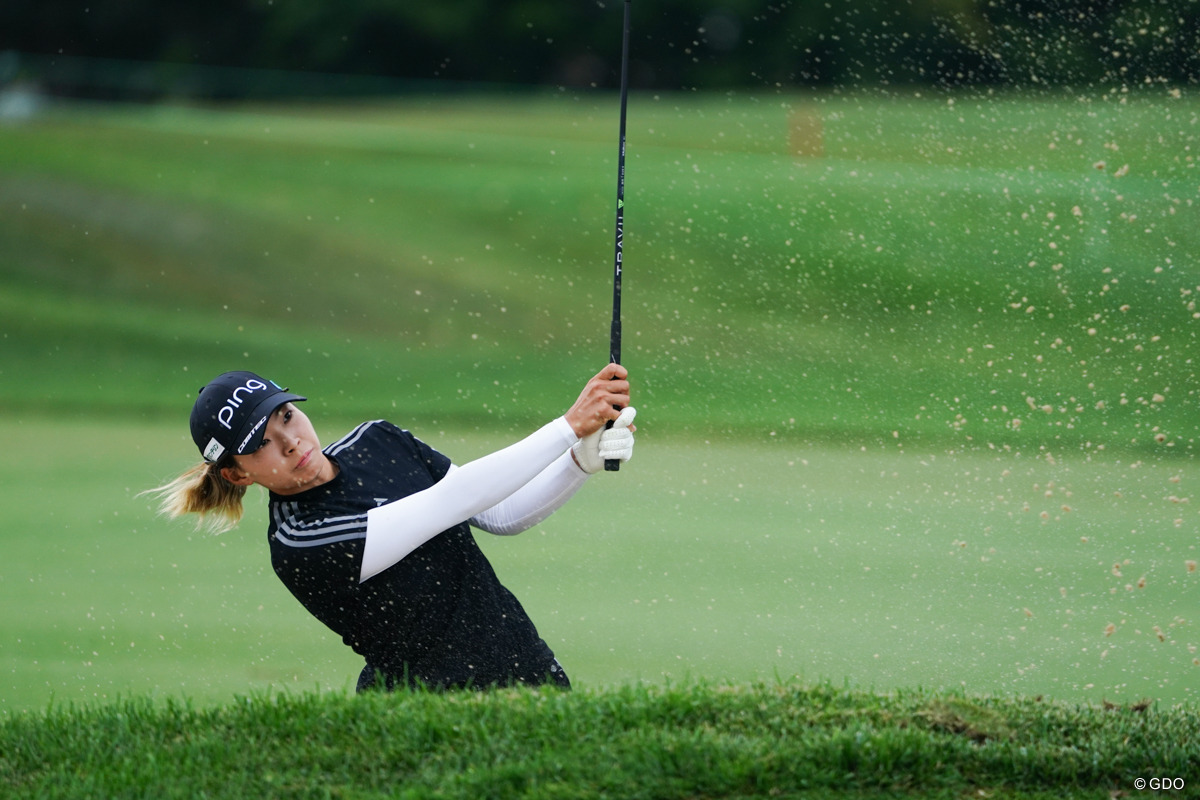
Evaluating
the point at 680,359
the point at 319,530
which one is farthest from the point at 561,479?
the point at 680,359

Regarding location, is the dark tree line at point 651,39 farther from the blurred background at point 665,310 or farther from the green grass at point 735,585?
the green grass at point 735,585

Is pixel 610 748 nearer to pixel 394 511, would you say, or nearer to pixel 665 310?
pixel 394 511

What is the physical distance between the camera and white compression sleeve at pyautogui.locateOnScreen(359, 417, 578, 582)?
11.3 feet

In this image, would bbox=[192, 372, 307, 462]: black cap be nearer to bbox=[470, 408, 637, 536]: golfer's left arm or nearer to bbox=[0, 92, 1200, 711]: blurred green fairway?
bbox=[470, 408, 637, 536]: golfer's left arm

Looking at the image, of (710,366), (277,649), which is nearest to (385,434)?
(277,649)

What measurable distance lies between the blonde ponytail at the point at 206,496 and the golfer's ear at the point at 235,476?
0.04 m

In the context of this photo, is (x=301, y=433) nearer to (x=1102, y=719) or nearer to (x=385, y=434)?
(x=385, y=434)

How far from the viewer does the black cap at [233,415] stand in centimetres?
357

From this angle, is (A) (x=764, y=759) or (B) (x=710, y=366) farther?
(B) (x=710, y=366)

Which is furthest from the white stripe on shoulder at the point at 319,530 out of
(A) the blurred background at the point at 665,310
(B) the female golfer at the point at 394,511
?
(A) the blurred background at the point at 665,310

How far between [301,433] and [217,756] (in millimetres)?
811

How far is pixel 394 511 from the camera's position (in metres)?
3.46

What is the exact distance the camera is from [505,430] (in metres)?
10.2

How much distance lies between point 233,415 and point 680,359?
10219 mm
